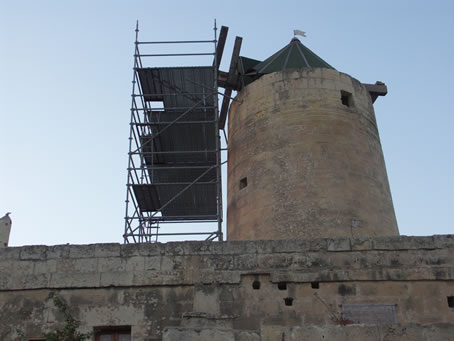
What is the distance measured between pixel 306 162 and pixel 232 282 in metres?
4.12

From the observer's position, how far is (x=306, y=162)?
11.8m

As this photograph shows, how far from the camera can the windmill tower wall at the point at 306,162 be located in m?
11.3

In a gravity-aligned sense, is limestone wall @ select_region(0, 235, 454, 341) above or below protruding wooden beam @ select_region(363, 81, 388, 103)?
below

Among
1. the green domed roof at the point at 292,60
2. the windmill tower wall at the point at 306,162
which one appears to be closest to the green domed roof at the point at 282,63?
the green domed roof at the point at 292,60

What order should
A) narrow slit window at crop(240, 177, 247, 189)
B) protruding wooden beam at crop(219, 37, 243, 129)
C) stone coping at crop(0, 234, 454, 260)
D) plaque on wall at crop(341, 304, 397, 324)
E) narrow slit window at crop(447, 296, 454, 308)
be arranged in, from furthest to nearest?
1. protruding wooden beam at crop(219, 37, 243, 129)
2. narrow slit window at crop(240, 177, 247, 189)
3. stone coping at crop(0, 234, 454, 260)
4. narrow slit window at crop(447, 296, 454, 308)
5. plaque on wall at crop(341, 304, 397, 324)

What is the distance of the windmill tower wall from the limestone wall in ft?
7.94

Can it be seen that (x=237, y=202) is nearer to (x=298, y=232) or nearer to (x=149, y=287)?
(x=298, y=232)

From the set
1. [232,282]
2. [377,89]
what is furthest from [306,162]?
[232,282]

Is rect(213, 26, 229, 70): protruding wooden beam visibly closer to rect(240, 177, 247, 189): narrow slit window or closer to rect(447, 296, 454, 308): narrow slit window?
rect(240, 177, 247, 189): narrow slit window

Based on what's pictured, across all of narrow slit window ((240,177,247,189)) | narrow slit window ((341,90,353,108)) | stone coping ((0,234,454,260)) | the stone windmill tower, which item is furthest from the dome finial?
stone coping ((0,234,454,260))

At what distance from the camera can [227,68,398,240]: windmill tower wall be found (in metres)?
11.3

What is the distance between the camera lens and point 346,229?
1105 cm

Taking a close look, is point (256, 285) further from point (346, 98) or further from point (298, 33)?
point (298, 33)

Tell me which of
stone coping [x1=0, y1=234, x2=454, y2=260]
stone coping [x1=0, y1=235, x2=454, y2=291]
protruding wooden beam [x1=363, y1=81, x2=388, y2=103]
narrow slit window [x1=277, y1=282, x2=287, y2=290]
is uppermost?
protruding wooden beam [x1=363, y1=81, x2=388, y2=103]
